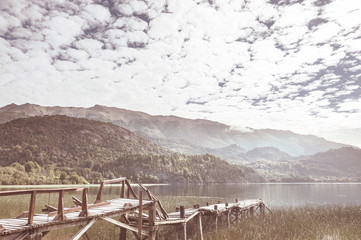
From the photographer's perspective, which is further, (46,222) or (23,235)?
(46,222)

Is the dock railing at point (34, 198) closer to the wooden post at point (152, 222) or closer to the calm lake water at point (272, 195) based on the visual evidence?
the wooden post at point (152, 222)

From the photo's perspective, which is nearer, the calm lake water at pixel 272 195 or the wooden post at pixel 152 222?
the wooden post at pixel 152 222

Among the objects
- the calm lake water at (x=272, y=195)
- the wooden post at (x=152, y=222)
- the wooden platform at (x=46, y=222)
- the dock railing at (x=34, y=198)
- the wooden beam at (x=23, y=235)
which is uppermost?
the dock railing at (x=34, y=198)

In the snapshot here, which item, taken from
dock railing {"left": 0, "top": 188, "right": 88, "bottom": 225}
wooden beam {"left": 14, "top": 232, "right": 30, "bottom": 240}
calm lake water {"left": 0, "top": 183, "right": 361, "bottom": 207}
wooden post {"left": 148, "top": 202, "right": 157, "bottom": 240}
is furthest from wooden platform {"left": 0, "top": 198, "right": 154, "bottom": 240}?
calm lake water {"left": 0, "top": 183, "right": 361, "bottom": 207}

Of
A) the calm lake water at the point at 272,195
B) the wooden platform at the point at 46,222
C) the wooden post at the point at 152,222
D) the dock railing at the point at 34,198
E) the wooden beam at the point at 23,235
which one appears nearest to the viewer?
the wooden platform at the point at 46,222

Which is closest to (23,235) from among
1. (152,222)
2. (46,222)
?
(46,222)

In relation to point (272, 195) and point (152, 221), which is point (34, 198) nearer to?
point (152, 221)

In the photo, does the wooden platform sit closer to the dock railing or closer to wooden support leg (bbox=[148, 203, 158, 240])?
the dock railing

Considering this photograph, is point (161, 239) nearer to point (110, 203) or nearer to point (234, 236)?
point (234, 236)

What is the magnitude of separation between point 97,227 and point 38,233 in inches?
369

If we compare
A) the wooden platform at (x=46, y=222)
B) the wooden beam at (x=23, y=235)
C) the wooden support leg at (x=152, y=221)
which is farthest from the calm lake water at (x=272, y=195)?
the wooden beam at (x=23, y=235)

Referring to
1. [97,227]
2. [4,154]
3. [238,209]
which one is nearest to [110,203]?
[97,227]

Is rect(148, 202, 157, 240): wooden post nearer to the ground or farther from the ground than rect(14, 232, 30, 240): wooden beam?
nearer to the ground

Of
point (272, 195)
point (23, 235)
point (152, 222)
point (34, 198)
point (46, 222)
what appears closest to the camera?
point (23, 235)
